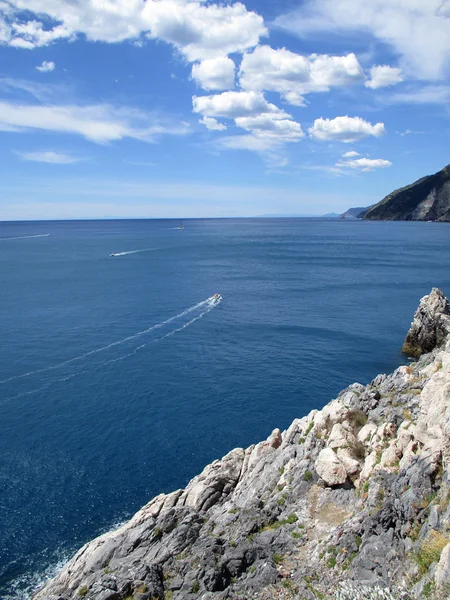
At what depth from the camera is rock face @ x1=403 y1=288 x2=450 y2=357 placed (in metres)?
65.1

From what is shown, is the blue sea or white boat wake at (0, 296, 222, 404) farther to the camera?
white boat wake at (0, 296, 222, 404)

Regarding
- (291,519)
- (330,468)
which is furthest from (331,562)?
(330,468)

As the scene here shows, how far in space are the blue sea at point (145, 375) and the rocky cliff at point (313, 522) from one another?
10125 millimetres

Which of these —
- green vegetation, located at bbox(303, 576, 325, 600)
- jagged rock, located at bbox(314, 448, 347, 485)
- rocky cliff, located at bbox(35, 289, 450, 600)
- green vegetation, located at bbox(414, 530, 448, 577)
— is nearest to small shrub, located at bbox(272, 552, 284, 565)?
rocky cliff, located at bbox(35, 289, 450, 600)

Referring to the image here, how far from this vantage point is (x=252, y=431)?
47031 millimetres

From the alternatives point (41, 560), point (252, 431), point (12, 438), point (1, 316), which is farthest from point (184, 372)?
point (1, 316)

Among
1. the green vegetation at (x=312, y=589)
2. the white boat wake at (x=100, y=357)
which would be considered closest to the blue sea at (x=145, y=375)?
the white boat wake at (x=100, y=357)

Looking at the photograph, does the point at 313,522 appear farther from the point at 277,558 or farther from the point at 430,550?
the point at 430,550

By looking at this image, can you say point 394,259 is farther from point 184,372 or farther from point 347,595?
point 347,595

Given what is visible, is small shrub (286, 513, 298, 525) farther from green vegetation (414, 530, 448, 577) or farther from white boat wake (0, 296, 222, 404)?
white boat wake (0, 296, 222, 404)

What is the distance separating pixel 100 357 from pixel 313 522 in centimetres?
4710

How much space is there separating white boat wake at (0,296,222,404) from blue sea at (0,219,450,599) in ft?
Answer: 0.85

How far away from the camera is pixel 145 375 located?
196 ft

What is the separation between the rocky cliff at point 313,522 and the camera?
1845 cm
